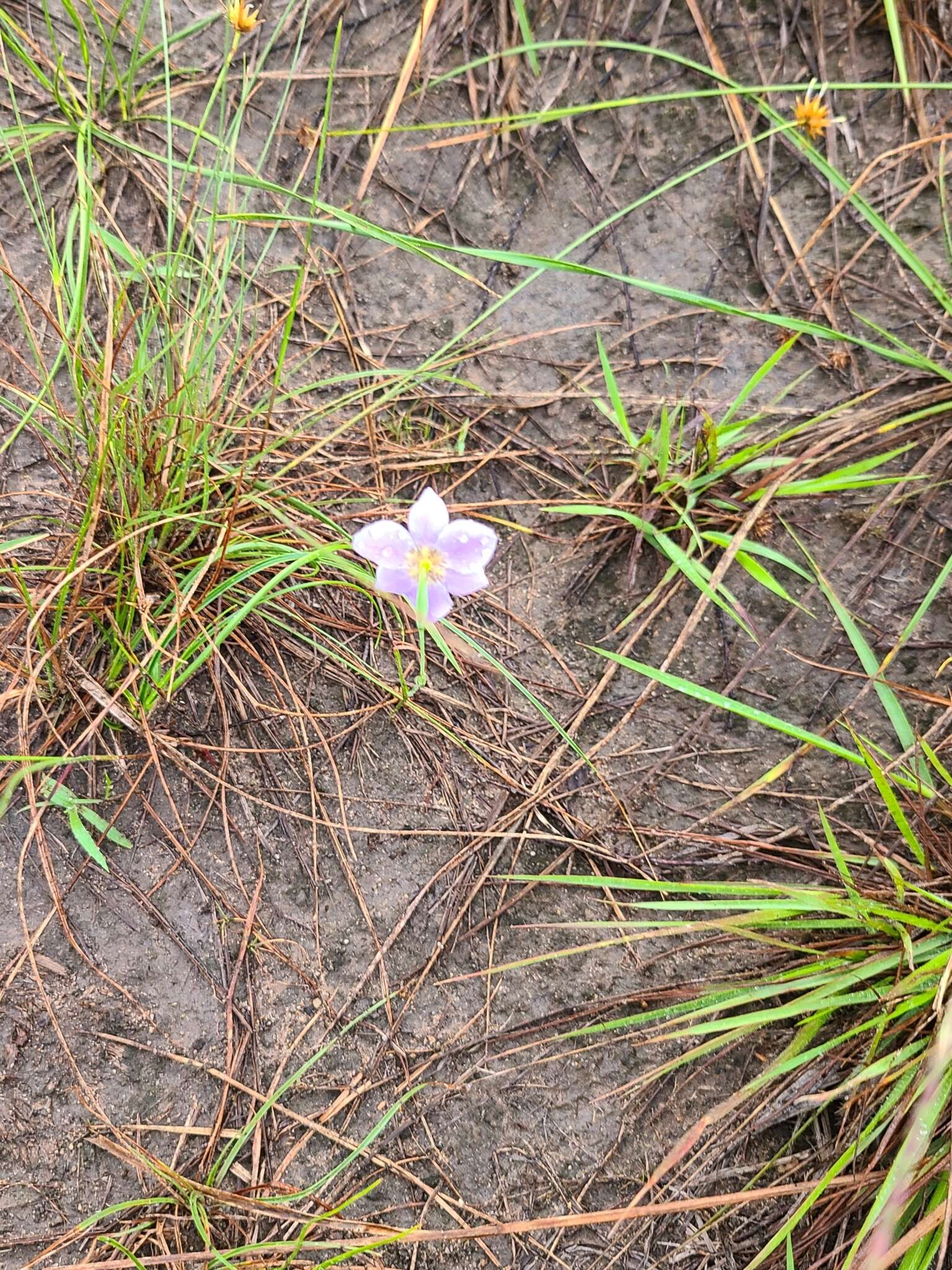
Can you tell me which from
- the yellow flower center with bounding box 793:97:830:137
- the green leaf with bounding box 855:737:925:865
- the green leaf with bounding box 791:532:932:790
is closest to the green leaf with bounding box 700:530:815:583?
the green leaf with bounding box 791:532:932:790

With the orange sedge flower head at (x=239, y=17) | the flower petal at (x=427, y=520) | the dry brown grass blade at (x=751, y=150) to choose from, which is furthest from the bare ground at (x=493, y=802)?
the orange sedge flower head at (x=239, y=17)

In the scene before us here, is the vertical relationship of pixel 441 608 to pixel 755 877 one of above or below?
above

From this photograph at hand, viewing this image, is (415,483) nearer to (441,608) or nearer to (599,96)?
(441,608)

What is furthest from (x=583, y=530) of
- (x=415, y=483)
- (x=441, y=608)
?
(x=441, y=608)

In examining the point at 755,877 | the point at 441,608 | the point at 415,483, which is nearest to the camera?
the point at 441,608

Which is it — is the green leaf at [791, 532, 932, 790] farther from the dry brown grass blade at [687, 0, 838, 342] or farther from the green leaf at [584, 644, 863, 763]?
the dry brown grass blade at [687, 0, 838, 342]

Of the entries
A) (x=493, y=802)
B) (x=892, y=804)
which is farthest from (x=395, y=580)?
(x=892, y=804)

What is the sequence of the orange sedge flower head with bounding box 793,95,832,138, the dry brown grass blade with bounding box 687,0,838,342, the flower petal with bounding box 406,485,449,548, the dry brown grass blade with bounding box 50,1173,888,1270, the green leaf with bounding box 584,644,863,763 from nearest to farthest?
the dry brown grass blade with bounding box 50,1173,888,1270 < the flower petal with bounding box 406,485,449,548 < the green leaf with bounding box 584,644,863,763 < the orange sedge flower head with bounding box 793,95,832,138 < the dry brown grass blade with bounding box 687,0,838,342
